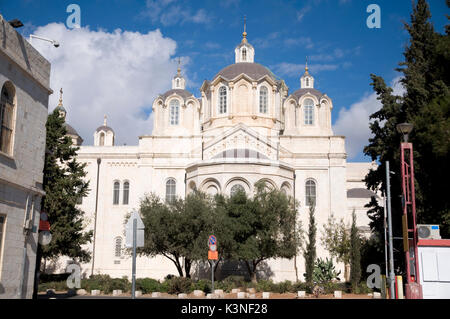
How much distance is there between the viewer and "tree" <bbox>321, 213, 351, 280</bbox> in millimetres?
37344

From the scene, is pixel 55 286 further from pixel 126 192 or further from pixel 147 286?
pixel 126 192

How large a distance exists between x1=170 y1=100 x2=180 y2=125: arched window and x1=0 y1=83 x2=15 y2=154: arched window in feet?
105

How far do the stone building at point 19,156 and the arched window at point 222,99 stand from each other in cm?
2912

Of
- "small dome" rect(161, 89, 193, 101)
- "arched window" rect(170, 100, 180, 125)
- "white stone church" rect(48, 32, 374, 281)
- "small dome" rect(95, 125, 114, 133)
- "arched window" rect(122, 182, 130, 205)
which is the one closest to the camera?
"white stone church" rect(48, 32, 374, 281)

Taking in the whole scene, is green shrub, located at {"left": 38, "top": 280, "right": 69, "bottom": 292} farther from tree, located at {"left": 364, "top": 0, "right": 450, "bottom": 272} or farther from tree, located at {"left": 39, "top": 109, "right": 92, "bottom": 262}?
tree, located at {"left": 364, "top": 0, "right": 450, "bottom": 272}

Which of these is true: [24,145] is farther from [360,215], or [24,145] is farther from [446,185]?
[360,215]

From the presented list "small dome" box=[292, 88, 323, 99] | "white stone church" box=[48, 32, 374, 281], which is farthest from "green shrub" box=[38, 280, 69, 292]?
"small dome" box=[292, 88, 323, 99]

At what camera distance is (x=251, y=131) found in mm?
41281

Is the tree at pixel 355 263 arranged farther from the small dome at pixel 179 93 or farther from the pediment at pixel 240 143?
the small dome at pixel 179 93

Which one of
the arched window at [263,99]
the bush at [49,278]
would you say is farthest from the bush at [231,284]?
the arched window at [263,99]

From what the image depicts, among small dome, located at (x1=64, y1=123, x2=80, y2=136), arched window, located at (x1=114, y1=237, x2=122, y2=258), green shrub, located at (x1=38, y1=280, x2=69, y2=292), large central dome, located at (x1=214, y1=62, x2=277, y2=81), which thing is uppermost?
large central dome, located at (x1=214, y1=62, x2=277, y2=81)

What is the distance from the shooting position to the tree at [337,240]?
3734cm

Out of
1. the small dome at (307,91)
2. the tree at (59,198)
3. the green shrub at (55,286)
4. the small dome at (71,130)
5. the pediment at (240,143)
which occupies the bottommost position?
the green shrub at (55,286)

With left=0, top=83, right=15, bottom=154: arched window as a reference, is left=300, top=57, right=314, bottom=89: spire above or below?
above
